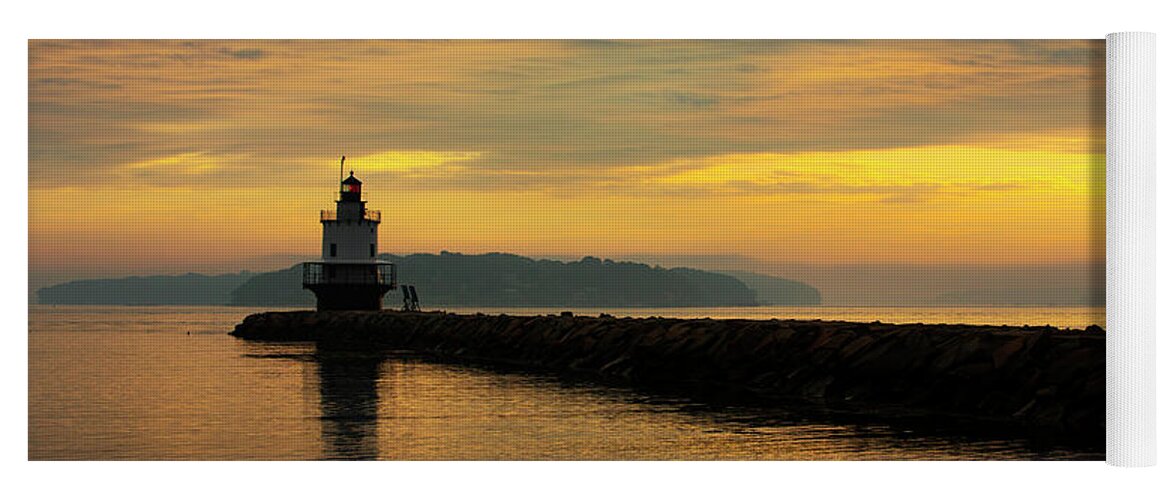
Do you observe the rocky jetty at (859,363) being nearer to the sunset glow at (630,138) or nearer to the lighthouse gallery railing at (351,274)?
the sunset glow at (630,138)

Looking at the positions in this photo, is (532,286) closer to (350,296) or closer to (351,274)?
(351,274)

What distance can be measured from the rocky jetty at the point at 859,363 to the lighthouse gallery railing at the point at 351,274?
20.5 feet

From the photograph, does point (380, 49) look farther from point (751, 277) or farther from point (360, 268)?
point (360, 268)

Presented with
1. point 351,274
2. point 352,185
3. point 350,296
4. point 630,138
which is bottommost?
point 350,296

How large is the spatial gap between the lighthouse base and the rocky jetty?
708 centimetres

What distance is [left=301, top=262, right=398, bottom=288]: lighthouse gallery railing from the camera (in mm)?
23703

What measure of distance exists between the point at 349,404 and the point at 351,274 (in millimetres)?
11605

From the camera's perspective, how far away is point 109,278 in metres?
10.4

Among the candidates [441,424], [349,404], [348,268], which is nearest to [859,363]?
[441,424]

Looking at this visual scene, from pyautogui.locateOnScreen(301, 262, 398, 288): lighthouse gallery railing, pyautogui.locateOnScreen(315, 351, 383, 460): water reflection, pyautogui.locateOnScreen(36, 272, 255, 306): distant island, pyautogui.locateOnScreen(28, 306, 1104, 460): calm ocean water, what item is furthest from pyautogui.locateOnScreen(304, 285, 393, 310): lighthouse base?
pyautogui.locateOnScreen(36, 272, 255, 306): distant island

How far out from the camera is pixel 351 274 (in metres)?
24.6

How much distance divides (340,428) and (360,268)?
44.9 feet

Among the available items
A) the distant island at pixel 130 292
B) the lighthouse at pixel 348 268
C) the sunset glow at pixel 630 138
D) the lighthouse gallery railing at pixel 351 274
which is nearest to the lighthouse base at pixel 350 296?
the lighthouse at pixel 348 268
